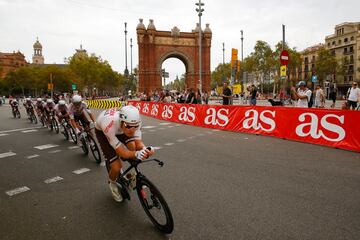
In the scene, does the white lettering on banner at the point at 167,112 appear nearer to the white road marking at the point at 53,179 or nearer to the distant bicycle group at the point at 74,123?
the distant bicycle group at the point at 74,123

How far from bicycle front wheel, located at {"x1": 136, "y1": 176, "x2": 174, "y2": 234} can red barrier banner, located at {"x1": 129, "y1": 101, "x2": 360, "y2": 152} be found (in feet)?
21.6

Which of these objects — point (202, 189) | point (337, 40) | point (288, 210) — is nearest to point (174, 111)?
point (202, 189)

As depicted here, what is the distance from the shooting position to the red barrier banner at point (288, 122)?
7777 millimetres

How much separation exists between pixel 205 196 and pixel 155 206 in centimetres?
124

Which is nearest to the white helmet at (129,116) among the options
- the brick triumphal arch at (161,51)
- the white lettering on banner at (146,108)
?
the white lettering on banner at (146,108)

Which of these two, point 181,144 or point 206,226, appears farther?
point 181,144

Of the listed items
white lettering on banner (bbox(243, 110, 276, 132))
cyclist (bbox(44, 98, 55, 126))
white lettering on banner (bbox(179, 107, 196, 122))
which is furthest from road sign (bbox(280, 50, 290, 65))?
cyclist (bbox(44, 98, 55, 126))

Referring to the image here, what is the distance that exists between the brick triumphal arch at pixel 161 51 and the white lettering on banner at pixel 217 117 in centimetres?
4278

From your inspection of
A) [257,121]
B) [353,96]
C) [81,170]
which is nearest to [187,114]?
[257,121]

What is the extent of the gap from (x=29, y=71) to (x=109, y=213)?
8550 centimetres

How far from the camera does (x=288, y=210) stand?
151 inches

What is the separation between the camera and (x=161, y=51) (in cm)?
5612

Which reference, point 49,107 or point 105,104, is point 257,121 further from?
point 105,104

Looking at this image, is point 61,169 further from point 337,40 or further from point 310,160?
point 337,40
